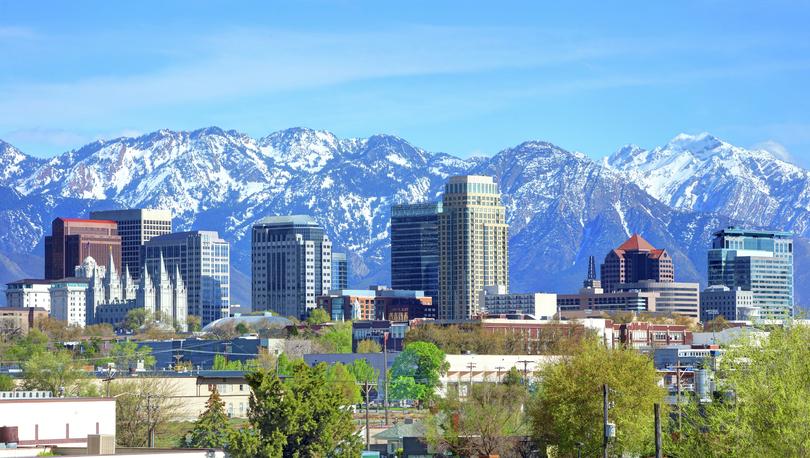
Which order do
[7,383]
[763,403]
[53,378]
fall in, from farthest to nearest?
1. [7,383]
2. [53,378]
3. [763,403]

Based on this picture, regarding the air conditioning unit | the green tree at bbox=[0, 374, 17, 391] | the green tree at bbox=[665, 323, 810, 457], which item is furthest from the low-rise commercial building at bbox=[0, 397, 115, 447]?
the green tree at bbox=[0, 374, 17, 391]

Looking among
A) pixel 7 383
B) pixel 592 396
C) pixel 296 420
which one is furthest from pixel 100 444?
pixel 7 383

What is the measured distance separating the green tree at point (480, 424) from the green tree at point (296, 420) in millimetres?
26602

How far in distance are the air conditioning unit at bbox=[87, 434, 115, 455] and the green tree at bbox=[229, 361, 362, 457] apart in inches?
649

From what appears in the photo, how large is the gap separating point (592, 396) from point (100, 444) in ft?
149

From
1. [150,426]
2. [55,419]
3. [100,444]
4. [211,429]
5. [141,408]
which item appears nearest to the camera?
[100,444]

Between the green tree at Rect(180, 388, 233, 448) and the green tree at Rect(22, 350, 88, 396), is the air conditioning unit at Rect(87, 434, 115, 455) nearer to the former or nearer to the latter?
the green tree at Rect(180, 388, 233, 448)

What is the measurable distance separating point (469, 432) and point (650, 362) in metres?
15.1

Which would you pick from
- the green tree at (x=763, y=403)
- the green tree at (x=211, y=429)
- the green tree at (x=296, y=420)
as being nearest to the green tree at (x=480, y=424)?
the green tree at (x=211, y=429)

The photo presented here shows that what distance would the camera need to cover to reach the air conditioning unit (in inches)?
3455

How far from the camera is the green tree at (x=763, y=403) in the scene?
8456cm

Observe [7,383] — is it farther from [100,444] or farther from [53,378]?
[100,444]

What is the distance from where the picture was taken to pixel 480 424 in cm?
13850

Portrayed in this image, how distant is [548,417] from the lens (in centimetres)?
13050
